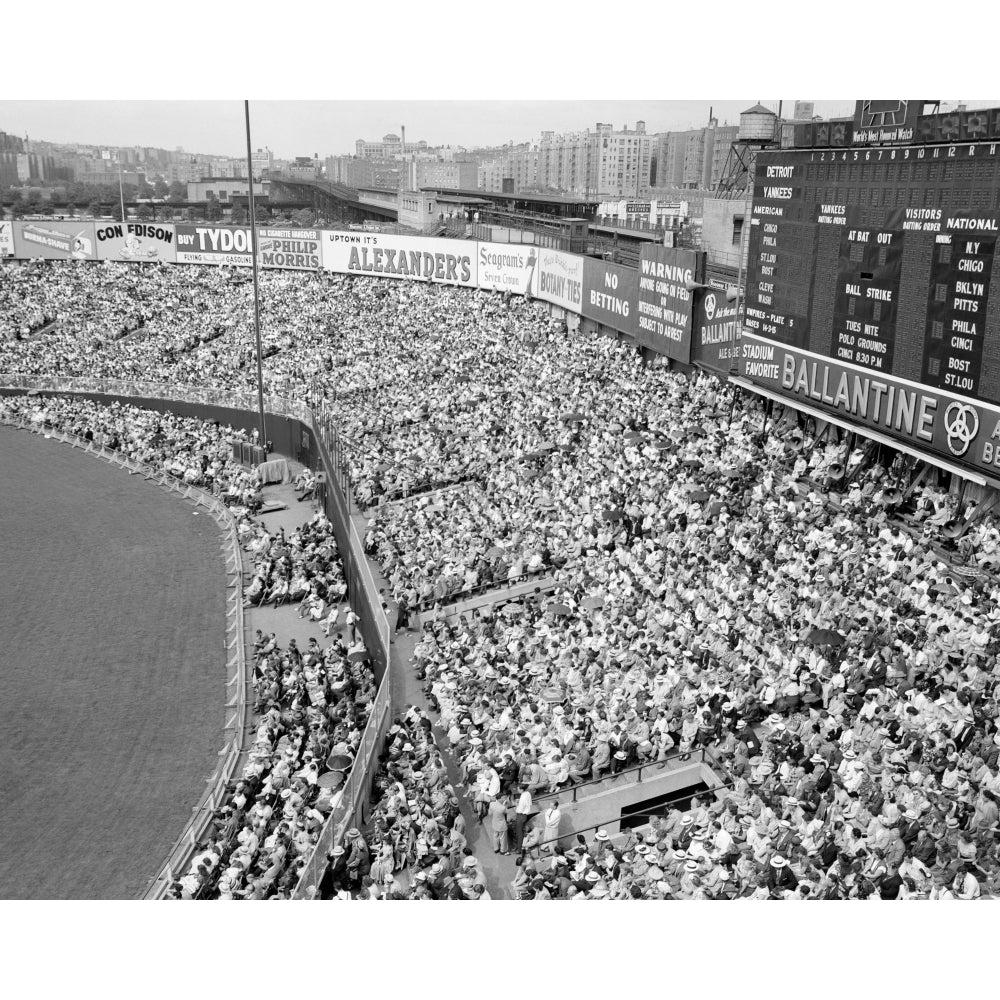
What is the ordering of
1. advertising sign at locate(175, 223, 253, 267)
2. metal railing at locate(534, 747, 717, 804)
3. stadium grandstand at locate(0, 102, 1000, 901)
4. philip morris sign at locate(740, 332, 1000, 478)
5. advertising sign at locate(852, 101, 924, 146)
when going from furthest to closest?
1. advertising sign at locate(175, 223, 253, 267)
2. advertising sign at locate(852, 101, 924, 146)
3. philip morris sign at locate(740, 332, 1000, 478)
4. metal railing at locate(534, 747, 717, 804)
5. stadium grandstand at locate(0, 102, 1000, 901)

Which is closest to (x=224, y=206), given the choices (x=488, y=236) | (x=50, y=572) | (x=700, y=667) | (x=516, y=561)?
(x=488, y=236)

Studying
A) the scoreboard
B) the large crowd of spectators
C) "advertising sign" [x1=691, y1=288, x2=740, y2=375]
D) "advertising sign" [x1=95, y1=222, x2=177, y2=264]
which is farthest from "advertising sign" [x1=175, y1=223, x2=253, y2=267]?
the scoreboard

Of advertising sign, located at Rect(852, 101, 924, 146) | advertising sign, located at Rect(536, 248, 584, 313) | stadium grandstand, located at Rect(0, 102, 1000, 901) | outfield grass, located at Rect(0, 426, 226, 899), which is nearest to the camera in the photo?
stadium grandstand, located at Rect(0, 102, 1000, 901)

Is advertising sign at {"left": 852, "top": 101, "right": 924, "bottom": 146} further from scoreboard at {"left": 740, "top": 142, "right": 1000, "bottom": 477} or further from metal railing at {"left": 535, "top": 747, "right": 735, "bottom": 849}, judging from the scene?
metal railing at {"left": 535, "top": 747, "right": 735, "bottom": 849}

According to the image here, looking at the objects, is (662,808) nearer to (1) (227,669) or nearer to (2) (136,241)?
(1) (227,669)

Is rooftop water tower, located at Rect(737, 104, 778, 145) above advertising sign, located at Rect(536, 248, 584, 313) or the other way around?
above

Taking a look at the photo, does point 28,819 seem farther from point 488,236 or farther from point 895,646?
point 488,236
